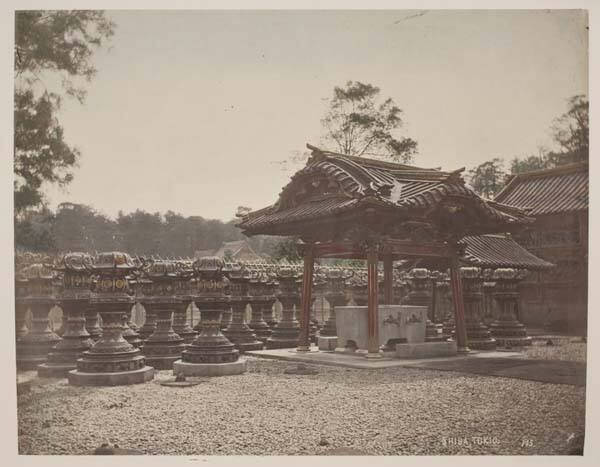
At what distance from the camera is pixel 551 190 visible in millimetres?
12078

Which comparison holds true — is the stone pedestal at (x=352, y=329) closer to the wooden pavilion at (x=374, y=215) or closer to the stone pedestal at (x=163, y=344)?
the wooden pavilion at (x=374, y=215)

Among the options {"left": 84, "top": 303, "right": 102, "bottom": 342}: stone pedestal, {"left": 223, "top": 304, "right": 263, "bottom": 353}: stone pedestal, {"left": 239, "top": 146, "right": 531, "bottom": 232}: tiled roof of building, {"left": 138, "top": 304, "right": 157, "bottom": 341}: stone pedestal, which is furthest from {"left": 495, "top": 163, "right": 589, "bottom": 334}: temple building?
{"left": 84, "top": 303, "right": 102, "bottom": 342}: stone pedestal

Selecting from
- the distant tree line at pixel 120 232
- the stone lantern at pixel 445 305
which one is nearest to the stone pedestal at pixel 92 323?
the distant tree line at pixel 120 232

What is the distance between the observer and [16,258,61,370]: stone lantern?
8023 millimetres

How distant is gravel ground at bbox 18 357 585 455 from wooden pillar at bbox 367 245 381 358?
2.20 metres

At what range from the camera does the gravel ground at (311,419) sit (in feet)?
21.3

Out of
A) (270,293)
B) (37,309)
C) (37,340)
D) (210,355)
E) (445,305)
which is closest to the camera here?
(37,340)

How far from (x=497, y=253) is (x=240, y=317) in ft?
Result: 22.7

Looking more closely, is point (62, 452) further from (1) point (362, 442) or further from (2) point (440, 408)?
(2) point (440, 408)

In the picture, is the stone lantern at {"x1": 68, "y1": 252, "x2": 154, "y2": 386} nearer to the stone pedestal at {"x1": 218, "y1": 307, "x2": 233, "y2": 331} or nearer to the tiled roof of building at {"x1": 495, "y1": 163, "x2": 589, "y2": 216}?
the stone pedestal at {"x1": 218, "y1": 307, "x2": 233, "y2": 331}

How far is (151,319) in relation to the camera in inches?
501

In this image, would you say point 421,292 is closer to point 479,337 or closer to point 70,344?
point 479,337

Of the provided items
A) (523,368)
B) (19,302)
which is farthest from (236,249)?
(19,302)

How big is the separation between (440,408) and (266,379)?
10.1ft
